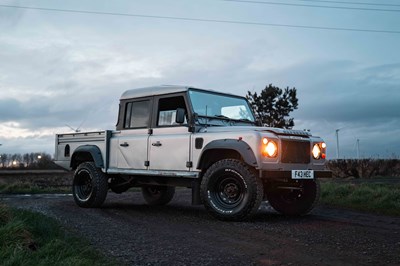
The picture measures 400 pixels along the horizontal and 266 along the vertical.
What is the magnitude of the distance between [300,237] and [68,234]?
10.1ft

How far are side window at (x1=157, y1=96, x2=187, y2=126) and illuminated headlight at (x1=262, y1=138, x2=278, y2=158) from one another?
80.6 inches

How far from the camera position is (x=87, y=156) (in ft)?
35.6

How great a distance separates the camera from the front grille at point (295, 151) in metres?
8.00

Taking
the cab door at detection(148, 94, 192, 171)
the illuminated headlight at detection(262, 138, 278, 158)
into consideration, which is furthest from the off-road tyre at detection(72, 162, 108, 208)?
the illuminated headlight at detection(262, 138, 278, 158)

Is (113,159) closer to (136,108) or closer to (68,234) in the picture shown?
(136,108)

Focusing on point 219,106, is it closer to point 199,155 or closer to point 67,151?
point 199,155

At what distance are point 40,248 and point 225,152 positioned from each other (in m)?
4.10

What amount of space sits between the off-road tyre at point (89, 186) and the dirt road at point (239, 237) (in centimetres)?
76

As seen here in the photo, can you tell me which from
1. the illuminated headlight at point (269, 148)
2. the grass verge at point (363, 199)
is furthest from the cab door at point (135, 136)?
the grass verge at point (363, 199)

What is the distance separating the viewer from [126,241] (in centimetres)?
604

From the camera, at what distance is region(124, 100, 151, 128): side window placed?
31.9ft

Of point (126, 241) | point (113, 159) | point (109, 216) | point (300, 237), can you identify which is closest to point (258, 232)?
point (300, 237)

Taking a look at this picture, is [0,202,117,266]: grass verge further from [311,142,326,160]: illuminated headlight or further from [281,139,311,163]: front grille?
[311,142,326,160]: illuminated headlight

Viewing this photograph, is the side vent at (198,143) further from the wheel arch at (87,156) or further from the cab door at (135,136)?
the wheel arch at (87,156)
